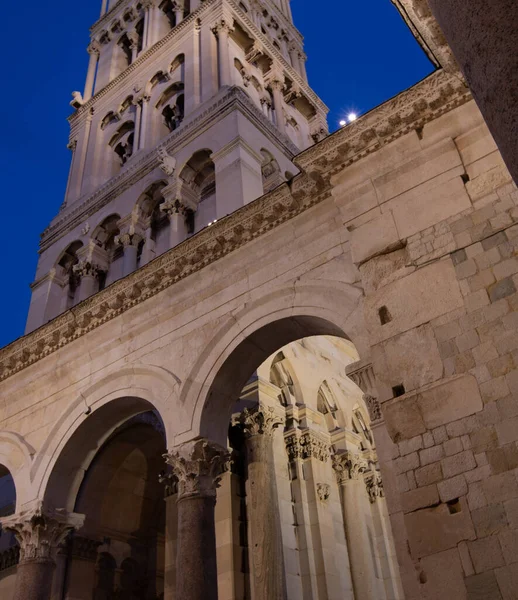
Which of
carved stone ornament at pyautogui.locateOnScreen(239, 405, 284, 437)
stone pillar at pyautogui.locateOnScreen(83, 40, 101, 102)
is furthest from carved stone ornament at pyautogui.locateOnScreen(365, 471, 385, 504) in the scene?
stone pillar at pyautogui.locateOnScreen(83, 40, 101, 102)

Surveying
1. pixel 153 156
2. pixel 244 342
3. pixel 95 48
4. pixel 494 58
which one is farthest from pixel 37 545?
pixel 95 48

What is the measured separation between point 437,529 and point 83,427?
248 inches

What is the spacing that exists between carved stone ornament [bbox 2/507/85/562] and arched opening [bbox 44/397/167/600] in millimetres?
243

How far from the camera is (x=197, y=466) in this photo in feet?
27.1

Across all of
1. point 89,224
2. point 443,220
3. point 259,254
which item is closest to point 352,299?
point 443,220

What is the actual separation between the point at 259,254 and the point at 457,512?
4.83m

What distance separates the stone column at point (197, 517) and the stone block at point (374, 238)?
10.5 feet

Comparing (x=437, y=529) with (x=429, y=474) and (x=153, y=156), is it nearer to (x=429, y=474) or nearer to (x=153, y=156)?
(x=429, y=474)

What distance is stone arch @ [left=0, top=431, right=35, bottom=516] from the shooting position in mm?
10102

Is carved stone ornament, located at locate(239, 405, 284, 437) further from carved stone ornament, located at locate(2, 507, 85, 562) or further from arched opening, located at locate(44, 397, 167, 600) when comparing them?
carved stone ornament, located at locate(2, 507, 85, 562)

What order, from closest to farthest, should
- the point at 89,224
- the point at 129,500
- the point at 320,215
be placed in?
the point at 320,215 < the point at 129,500 < the point at 89,224

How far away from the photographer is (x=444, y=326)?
6.51 m

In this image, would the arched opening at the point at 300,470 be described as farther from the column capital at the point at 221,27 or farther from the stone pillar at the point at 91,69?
the stone pillar at the point at 91,69

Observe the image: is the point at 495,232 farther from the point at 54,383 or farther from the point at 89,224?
the point at 89,224
